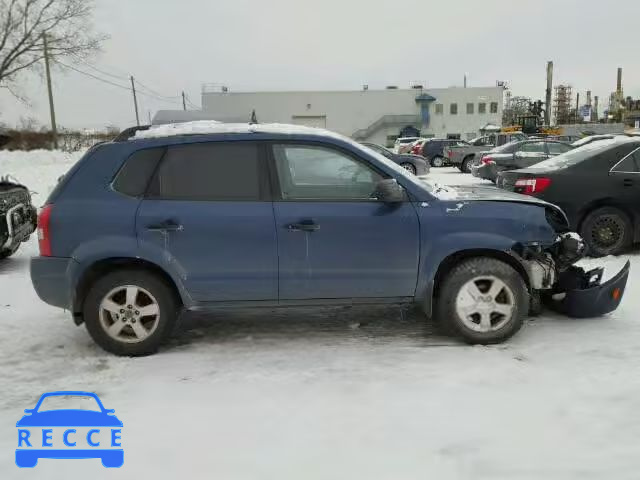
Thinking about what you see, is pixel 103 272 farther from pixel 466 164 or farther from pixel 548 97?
pixel 548 97

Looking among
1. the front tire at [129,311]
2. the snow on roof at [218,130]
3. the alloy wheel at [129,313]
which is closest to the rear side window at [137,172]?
the snow on roof at [218,130]

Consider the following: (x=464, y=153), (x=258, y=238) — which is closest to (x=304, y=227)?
(x=258, y=238)

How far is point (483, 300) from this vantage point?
166 inches

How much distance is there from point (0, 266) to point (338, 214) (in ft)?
18.4

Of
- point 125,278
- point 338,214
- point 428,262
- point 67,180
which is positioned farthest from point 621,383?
point 67,180

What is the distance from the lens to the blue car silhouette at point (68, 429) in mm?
2811

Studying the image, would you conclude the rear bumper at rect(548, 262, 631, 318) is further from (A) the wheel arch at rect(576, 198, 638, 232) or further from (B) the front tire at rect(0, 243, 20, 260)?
(B) the front tire at rect(0, 243, 20, 260)

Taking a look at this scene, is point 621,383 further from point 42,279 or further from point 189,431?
point 42,279

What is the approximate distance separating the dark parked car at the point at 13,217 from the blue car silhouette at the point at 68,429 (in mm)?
4269

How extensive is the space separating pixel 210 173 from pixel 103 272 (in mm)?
1122

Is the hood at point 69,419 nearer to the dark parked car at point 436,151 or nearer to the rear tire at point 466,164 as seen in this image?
the rear tire at point 466,164

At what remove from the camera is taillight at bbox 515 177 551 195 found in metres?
7.20

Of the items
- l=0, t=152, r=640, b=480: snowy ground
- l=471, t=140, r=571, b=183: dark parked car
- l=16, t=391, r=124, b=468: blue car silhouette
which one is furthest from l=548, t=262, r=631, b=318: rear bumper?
l=471, t=140, r=571, b=183: dark parked car

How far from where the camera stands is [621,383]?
3.53 meters
